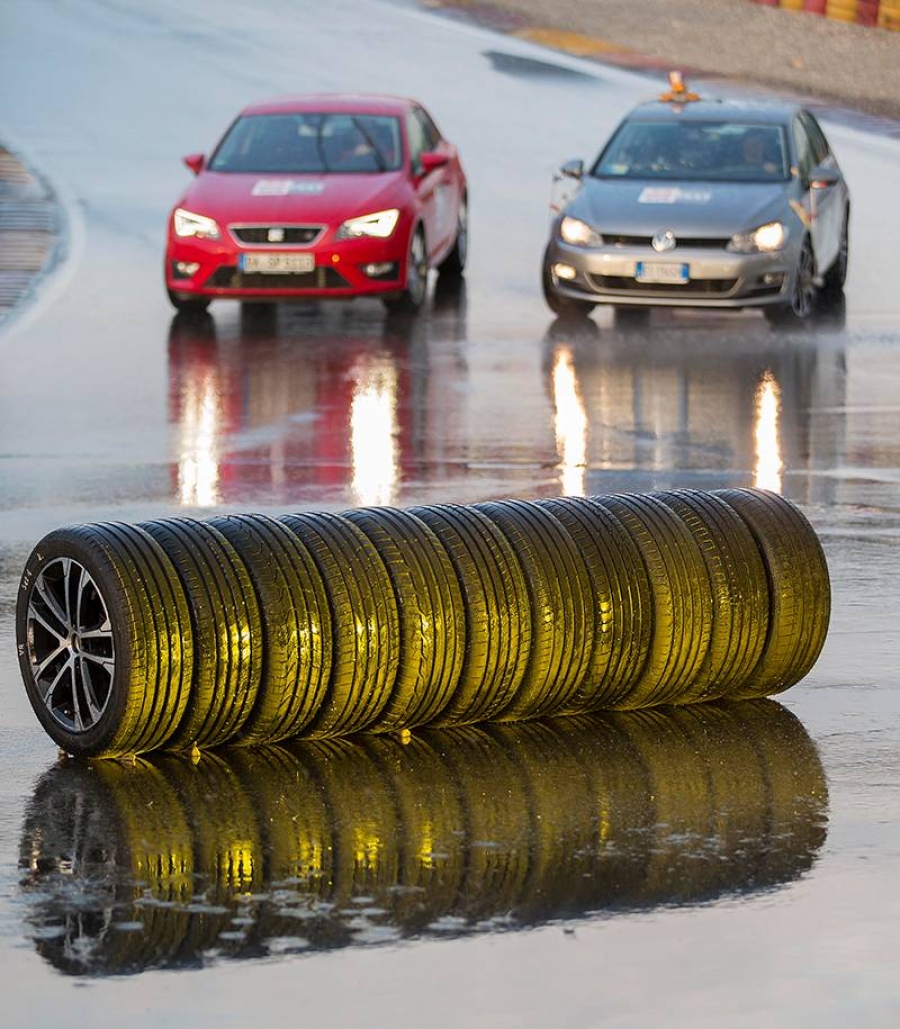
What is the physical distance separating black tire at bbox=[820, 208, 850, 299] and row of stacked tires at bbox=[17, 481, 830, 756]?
1283 cm

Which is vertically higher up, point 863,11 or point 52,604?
point 863,11

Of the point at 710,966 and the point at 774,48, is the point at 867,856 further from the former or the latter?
the point at 774,48

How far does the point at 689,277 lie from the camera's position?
19781 millimetres

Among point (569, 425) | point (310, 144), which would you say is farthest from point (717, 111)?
point (569, 425)

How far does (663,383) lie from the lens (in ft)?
57.8

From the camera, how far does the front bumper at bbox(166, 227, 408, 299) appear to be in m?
20.0

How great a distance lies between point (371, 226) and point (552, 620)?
38.3 ft

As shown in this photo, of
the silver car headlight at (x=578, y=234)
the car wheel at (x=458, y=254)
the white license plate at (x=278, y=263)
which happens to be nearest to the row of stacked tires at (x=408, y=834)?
the silver car headlight at (x=578, y=234)

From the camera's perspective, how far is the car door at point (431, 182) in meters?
21.2

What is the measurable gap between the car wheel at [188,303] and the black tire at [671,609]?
1156cm

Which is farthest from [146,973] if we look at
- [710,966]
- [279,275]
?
[279,275]

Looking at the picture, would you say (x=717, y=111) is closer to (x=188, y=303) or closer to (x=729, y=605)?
(x=188, y=303)

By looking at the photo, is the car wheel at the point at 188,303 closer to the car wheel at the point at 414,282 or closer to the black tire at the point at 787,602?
the car wheel at the point at 414,282

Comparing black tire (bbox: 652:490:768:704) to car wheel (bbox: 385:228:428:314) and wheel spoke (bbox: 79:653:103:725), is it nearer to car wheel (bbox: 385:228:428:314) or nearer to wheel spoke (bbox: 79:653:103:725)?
wheel spoke (bbox: 79:653:103:725)
